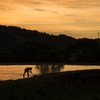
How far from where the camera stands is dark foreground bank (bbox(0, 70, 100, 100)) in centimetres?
1759

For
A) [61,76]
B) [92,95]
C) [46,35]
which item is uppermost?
[46,35]

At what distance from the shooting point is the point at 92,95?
23.3 m

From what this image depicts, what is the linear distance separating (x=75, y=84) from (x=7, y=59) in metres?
36.3

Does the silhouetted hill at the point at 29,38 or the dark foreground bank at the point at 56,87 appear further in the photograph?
the silhouetted hill at the point at 29,38

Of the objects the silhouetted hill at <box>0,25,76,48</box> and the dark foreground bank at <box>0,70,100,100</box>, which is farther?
the silhouetted hill at <box>0,25,76,48</box>

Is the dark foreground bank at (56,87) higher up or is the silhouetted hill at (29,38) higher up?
the silhouetted hill at (29,38)

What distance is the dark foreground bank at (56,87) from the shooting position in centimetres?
1759

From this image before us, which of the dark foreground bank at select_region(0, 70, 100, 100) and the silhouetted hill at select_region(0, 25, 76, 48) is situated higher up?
the silhouetted hill at select_region(0, 25, 76, 48)

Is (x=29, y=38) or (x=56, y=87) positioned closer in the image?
(x=56, y=87)

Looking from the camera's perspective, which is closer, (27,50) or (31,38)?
(27,50)

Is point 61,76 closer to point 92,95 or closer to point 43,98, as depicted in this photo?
point 92,95

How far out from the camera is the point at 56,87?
2252cm

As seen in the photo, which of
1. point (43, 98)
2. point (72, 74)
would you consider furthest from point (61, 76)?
point (43, 98)

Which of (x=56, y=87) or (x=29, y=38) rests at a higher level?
(x=29, y=38)
